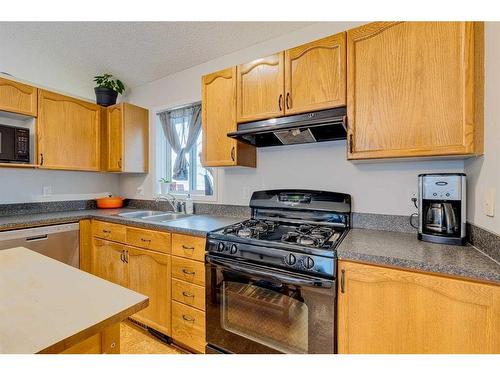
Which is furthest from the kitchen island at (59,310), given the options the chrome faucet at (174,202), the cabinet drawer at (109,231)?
the chrome faucet at (174,202)

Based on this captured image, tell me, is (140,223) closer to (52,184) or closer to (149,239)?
(149,239)

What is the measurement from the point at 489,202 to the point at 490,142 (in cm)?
27

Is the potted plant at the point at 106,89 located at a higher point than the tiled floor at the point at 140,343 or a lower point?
higher

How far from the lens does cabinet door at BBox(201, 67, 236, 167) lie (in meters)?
1.94

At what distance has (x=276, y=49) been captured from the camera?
2.10 m

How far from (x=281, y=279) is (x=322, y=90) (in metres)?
1.18

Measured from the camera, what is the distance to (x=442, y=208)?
51.2 inches

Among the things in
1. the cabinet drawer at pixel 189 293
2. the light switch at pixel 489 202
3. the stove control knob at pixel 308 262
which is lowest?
the cabinet drawer at pixel 189 293

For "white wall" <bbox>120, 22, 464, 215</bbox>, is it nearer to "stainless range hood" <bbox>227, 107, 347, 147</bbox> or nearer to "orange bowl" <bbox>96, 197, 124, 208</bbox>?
"stainless range hood" <bbox>227, 107, 347, 147</bbox>

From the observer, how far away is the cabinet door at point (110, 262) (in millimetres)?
2096

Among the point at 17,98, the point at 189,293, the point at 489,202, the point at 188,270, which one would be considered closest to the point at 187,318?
the point at 189,293

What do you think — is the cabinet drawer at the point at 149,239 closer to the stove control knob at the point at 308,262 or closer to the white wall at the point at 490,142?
the stove control knob at the point at 308,262

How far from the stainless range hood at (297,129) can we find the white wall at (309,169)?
0.30ft
